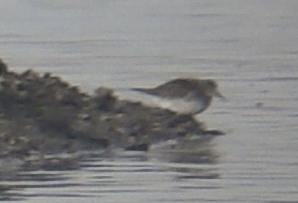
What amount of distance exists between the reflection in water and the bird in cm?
111

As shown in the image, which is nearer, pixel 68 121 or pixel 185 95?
pixel 68 121

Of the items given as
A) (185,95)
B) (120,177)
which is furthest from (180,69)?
(120,177)

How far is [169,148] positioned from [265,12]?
9.62 m

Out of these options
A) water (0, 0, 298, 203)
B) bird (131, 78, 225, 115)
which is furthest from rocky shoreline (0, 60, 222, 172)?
water (0, 0, 298, 203)

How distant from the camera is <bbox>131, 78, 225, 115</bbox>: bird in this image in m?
17.3

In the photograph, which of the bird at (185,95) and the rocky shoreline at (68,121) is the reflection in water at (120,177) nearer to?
the rocky shoreline at (68,121)

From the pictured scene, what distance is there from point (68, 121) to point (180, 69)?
4.11 metres

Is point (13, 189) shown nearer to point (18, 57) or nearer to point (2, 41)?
point (18, 57)

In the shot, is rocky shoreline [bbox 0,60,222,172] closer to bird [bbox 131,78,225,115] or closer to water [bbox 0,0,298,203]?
bird [bbox 131,78,225,115]

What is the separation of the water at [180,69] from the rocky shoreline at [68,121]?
45 cm

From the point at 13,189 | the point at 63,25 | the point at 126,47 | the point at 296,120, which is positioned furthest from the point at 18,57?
the point at 13,189

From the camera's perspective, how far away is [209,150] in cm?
1609

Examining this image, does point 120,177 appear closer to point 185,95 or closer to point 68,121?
point 68,121

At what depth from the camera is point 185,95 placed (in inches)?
685
